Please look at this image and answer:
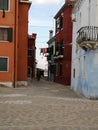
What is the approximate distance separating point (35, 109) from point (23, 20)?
26386 mm

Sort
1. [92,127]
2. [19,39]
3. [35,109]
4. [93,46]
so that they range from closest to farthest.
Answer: [92,127]
[35,109]
[93,46]
[19,39]

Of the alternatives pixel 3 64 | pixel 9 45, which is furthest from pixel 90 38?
pixel 9 45

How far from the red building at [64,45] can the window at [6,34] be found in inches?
455

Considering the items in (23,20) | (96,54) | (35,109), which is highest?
(23,20)

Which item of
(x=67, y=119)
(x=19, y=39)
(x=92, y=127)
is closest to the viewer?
(x=92, y=127)

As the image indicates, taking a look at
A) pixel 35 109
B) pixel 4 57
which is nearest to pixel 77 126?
pixel 35 109

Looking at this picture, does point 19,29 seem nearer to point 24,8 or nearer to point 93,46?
point 24,8

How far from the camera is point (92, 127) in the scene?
15.3 meters

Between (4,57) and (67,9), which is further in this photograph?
(67,9)

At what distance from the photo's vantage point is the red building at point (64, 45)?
54.3 meters

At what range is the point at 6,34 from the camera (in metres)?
43.8

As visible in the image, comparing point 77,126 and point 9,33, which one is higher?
point 9,33

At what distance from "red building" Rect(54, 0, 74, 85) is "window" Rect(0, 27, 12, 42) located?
37.9ft

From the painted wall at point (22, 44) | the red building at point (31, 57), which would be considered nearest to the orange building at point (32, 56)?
the red building at point (31, 57)
